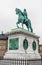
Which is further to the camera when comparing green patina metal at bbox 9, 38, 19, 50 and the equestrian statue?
the equestrian statue

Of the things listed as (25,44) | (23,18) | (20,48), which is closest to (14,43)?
(20,48)

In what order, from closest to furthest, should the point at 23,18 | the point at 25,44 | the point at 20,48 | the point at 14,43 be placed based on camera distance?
the point at 20,48 < the point at 14,43 < the point at 25,44 < the point at 23,18

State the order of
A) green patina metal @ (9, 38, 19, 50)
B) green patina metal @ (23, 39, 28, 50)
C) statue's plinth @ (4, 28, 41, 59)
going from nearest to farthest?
statue's plinth @ (4, 28, 41, 59), green patina metal @ (9, 38, 19, 50), green patina metal @ (23, 39, 28, 50)

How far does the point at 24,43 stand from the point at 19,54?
1.60 m

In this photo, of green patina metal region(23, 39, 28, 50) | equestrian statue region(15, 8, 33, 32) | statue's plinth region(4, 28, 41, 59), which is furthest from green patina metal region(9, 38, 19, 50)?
equestrian statue region(15, 8, 33, 32)

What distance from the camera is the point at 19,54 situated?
80.3 ft

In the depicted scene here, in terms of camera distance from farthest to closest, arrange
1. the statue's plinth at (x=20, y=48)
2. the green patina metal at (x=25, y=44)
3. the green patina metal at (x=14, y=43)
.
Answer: the green patina metal at (x=25, y=44)
the green patina metal at (x=14, y=43)
the statue's plinth at (x=20, y=48)

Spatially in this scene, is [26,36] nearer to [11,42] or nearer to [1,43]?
[11,42]

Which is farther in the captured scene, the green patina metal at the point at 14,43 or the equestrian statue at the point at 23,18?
the equestrian statue at the point at 23,18

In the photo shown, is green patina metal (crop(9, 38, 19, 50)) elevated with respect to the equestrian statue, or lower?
lower

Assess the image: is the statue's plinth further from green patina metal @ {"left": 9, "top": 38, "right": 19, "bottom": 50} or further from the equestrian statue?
the equestrian statue

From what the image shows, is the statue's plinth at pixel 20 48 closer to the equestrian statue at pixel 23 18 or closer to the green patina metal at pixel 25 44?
the green patina metal at pixel 25 44

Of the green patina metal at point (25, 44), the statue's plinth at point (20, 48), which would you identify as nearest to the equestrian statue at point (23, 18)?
the statue's plinth at point (20, 48)

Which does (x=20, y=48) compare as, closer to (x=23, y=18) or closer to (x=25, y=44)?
(x=25, y=44)
